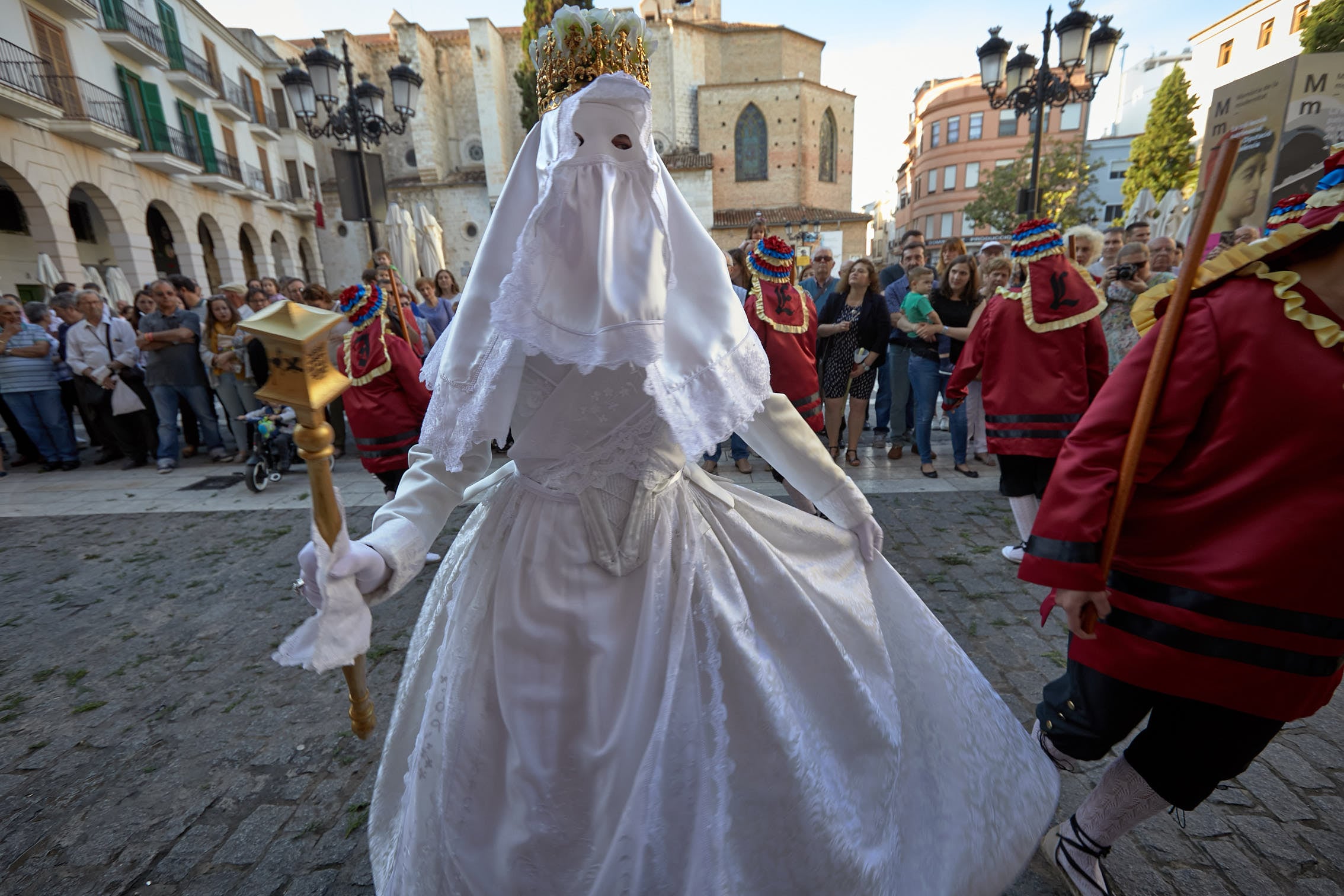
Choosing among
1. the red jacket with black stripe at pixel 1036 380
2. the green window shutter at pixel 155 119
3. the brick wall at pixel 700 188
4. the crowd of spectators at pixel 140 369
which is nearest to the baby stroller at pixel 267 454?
the crowd of spectators at pixel 140 369

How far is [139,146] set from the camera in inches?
697

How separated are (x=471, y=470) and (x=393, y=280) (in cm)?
343

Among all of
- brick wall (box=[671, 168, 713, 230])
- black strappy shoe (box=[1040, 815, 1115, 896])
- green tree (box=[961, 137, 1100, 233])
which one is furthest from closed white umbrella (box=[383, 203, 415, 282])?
green tree (box=[961, 137, 1100, 233])

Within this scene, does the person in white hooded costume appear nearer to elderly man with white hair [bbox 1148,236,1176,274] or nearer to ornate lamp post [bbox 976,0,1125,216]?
elderly man with white hair [bbox 1148,236,1176,274]

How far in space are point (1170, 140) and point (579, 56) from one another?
35805 millimetres

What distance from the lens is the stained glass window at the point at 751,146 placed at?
31.6 m

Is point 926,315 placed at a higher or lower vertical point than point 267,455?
higher

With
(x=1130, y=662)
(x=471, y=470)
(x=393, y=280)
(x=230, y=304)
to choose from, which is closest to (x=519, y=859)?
(x=471, y=470)

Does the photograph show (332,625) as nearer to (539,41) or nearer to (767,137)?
(539,41)

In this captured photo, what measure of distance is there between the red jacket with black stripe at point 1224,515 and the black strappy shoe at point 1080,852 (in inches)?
24.7

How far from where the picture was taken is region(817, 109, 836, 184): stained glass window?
108 feet

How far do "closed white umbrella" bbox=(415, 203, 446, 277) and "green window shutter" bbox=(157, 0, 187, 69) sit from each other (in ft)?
51.2

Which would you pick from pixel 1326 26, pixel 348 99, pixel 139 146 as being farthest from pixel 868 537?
pixel 1326 26

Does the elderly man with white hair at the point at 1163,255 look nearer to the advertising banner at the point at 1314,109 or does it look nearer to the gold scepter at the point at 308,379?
the advertising banner at the point at 1314,109
